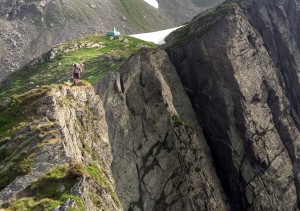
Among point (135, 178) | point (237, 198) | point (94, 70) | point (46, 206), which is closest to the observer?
point (46, 206)

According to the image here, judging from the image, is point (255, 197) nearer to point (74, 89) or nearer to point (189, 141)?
point (189, 141)

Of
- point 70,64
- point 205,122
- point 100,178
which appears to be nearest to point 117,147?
point 205,122

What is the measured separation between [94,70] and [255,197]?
45.2 metres

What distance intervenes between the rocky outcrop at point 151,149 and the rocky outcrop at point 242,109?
4368 millimetres

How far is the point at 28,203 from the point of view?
2291cm

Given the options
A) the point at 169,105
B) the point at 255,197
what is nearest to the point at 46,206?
the point at 169,105

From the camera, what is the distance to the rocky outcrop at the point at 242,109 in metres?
62.8

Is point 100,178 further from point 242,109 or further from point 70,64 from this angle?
point 70,64

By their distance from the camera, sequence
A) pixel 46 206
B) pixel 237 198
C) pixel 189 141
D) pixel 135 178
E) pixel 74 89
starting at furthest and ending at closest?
1. pixel 237 198
2. pixel 189 141
3. pixel 135 178
4. pixel 74 89
5. pixel 46 206

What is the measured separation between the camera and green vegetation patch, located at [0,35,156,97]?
86.3 meters

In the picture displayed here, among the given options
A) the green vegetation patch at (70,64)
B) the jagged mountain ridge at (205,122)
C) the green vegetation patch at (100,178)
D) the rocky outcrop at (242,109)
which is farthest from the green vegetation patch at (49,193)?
the green vegetation patch at (70,64)

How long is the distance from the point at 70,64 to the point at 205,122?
52338 mm

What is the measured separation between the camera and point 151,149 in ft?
183

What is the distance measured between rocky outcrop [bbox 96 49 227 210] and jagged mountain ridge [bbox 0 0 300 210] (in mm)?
152
